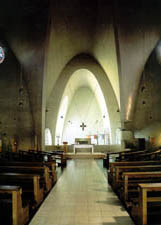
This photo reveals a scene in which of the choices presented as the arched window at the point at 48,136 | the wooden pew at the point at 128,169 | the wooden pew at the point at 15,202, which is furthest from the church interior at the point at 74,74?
the wooden pew at the point at 15,202

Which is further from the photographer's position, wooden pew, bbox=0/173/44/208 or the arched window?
the arched window

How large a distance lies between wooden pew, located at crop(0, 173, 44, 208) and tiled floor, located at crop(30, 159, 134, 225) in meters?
0.22

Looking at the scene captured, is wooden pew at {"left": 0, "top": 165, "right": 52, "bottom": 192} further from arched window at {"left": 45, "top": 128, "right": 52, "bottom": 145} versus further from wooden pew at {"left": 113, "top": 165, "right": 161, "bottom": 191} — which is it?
arched window at {"left": 45, "top": 128, "right": 52, "bottom": 145}

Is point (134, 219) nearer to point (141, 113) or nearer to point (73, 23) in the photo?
point (141, 113)

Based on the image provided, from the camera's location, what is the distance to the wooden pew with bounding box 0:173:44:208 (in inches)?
141

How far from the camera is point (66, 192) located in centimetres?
484

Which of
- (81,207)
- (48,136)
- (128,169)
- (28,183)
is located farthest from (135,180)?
(48,136)

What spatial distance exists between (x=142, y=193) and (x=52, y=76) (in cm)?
1399

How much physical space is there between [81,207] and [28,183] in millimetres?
1242

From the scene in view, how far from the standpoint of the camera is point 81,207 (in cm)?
374

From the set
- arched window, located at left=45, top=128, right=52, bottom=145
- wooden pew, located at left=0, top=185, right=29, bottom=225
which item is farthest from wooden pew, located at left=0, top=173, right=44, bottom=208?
arched window, located at left=45, top=128, right=52, bottom=145

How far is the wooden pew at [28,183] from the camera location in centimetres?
359

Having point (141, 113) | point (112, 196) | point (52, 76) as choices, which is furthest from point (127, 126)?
point (112, 196)

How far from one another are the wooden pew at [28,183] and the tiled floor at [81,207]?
22cm
